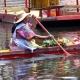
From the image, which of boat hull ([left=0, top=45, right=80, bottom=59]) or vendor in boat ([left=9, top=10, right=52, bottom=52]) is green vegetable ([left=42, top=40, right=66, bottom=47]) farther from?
vendor in boat ([left=9, top=10, right=52, bottom=52])

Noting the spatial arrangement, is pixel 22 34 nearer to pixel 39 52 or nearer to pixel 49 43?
pixel 39 52

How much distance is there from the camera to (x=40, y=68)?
8.97 meters

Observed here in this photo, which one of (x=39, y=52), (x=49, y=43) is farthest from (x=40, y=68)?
(x=49, y=43)

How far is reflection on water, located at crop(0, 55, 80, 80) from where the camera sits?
8.14 meters

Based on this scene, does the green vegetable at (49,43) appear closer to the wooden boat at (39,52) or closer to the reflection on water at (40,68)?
the wooden boat at (39,52)

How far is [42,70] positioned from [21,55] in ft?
4.54

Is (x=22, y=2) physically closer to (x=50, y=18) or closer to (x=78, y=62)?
(x=50, y=18)

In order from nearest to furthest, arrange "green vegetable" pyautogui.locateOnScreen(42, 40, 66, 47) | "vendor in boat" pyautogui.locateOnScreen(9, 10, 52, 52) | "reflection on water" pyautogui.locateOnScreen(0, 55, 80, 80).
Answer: "reflection on water" pyautogui.locateOnScreen(0, 55, 80, 80) < "vendor in boat" pyautogui.locateOnScreen(9, 10, 52, 52) < "green vegetable" pyautogui.locateOnScreen(42, 40, 66, 47)

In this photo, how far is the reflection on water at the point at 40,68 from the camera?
26.7 feet

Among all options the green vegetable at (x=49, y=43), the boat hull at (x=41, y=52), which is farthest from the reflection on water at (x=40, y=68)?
the green vegetable at (x=49, y=43)

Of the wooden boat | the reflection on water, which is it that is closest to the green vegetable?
the wooden boat

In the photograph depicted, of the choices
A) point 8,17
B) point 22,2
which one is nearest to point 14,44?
point 8,17

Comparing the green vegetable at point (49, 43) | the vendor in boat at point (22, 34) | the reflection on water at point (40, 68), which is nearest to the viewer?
the reflection on water at point (40, 68)

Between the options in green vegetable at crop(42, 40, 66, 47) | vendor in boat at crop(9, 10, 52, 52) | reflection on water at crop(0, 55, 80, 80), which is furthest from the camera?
green vegetable at crop(42, 40, 66, 47)
